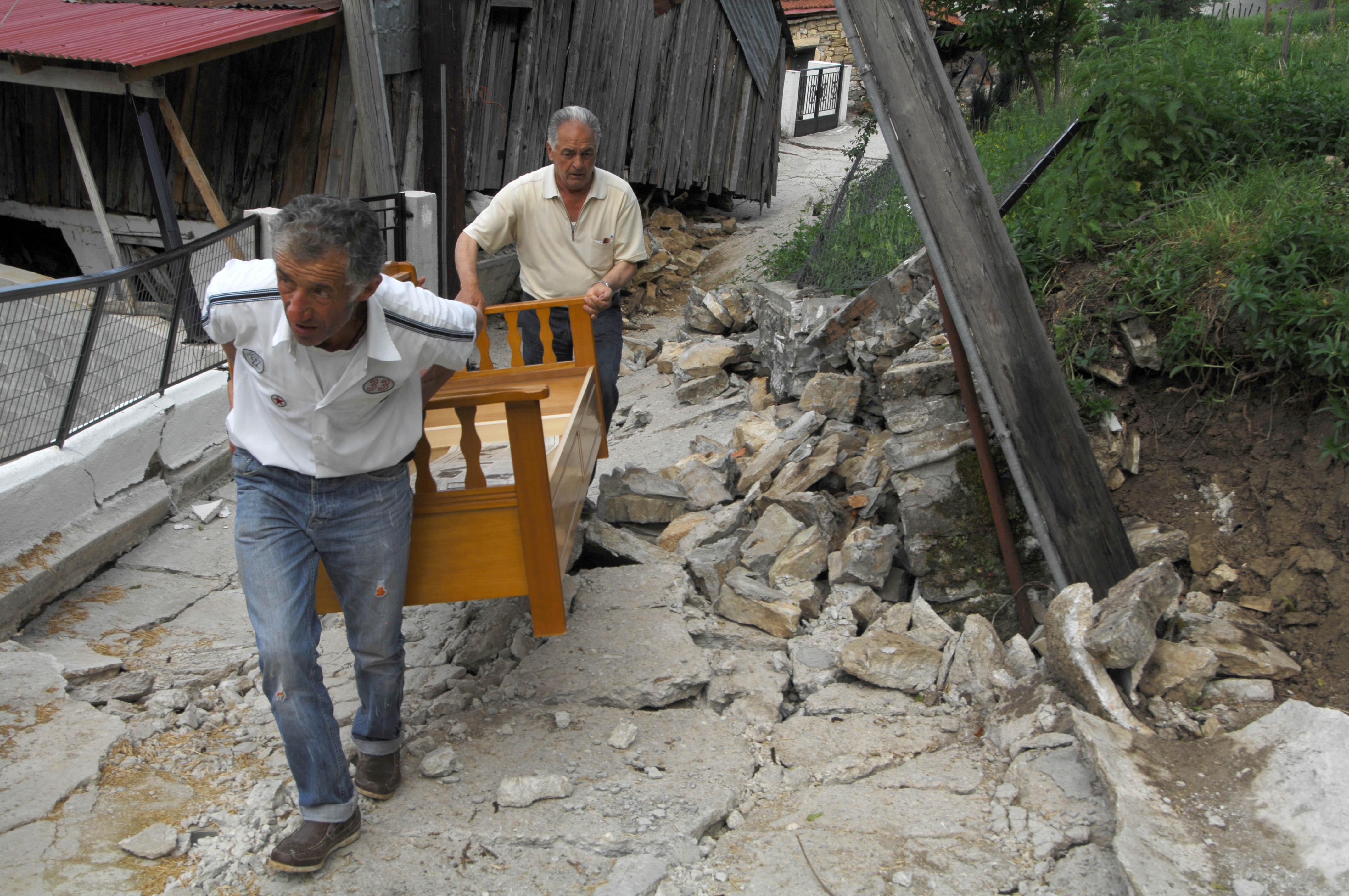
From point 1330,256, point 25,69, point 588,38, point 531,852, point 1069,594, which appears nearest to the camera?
point 531,852

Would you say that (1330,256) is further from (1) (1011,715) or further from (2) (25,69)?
(2) (25,69)

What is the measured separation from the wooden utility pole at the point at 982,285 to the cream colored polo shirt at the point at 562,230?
3.97ft

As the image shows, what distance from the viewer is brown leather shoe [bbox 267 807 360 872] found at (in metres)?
2.41

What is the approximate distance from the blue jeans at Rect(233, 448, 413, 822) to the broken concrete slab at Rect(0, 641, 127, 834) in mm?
832

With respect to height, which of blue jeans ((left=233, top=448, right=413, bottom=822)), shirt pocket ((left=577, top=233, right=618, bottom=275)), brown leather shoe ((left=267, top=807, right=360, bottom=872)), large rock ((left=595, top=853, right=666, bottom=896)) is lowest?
large rock ((left=595, top=853, right=666, bottom=896))

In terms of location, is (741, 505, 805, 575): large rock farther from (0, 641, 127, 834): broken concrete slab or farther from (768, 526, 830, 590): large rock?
(0, 641, 127, 834): broken concrete slab

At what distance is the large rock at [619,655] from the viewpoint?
327 cm

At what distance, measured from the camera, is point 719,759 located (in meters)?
2.99

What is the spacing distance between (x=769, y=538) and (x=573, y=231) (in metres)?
1.64

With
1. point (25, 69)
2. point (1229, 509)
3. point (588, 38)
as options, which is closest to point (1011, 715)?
point (1229, 509)

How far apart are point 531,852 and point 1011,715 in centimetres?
155

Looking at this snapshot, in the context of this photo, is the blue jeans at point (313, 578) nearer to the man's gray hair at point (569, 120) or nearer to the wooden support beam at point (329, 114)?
the man's gray hair at point (569, 120)

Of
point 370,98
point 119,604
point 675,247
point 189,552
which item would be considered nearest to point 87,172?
Result: point 370,98

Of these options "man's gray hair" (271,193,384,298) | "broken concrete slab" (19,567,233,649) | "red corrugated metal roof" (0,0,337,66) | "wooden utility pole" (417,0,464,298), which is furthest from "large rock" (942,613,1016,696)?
"wooden utility pole" (417,0,464,298)
